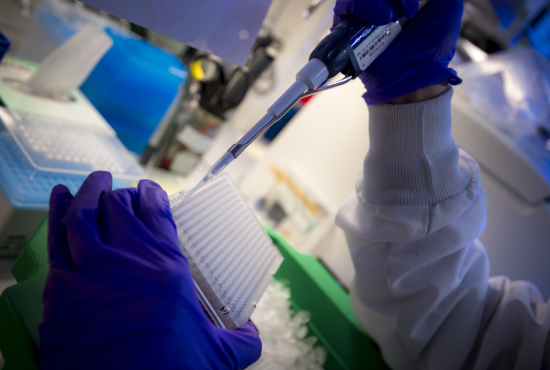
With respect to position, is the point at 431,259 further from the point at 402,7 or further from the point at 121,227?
the point at 121,227

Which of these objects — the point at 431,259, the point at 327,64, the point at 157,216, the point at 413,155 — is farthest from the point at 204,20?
the point at 431,259

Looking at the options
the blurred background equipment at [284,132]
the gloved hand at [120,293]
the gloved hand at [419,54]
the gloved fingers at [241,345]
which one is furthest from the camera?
the blurred background equipment at [284,132]

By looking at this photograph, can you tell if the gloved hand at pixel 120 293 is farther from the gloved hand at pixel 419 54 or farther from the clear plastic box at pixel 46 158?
the gloved hand at pixel 419 54

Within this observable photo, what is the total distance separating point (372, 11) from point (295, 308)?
0.81 meters

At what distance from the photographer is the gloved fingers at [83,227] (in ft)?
1.47

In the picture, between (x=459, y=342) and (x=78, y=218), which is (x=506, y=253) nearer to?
(x=459, y=342)

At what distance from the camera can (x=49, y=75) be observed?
905 millimetres

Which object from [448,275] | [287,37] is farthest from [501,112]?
[287,37]

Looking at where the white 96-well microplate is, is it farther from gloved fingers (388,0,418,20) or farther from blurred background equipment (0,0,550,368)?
gloved fingers (388,0,418,20)

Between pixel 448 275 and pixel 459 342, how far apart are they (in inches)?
6.6

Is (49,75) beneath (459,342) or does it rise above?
beneath

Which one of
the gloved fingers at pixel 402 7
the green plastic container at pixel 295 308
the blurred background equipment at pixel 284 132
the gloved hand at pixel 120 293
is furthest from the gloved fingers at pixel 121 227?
the gloved fingers at pixel 402 7

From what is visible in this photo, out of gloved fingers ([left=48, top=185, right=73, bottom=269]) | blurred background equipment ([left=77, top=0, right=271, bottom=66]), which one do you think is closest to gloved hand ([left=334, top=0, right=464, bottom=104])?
blurred background equipment ([left=77, top=0, right=271, bottom=66])

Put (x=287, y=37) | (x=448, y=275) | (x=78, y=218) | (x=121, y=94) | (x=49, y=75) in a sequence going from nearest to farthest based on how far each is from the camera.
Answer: (x=78, y=218) → (x=448, y=275) → (x=49, y=75) → (x=121, y=94) → (x=287, y=37)
